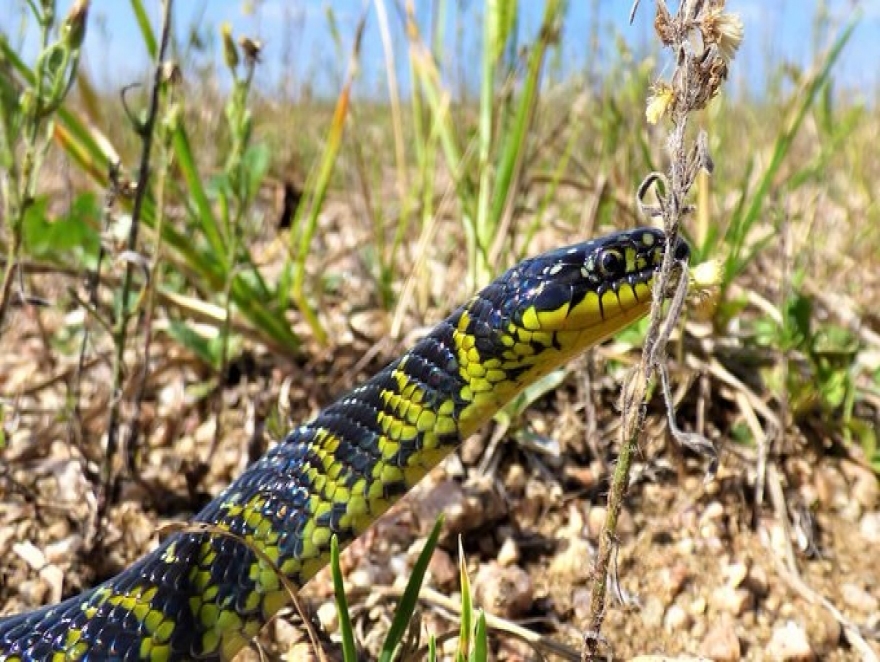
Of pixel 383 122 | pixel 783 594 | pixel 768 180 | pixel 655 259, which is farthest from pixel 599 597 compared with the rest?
pixel 383 122

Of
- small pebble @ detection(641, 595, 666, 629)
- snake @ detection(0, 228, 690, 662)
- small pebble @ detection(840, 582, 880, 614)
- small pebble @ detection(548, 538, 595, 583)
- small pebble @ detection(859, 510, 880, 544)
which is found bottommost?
small pebble @ detection(840, 582, 880, 614)

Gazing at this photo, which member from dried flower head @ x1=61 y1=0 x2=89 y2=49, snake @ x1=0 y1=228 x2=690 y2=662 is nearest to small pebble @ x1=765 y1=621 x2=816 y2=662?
snake @ x1=0 y1=228 x2=690 y2=662

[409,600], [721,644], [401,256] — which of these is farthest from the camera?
[401,256]

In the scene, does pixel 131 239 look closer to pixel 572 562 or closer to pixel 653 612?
pixel 572 562

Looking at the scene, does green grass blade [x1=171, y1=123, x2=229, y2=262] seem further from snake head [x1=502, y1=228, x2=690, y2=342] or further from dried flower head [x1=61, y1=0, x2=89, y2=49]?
snake head [x1=502, y1=228, x2=690, y2=342]

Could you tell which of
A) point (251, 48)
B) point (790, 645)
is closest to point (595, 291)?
point (790, 645)

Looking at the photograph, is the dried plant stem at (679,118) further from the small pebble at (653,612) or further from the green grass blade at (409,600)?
the small pebble at (653,612)

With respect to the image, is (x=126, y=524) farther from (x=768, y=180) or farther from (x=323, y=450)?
(x=768, y=180)

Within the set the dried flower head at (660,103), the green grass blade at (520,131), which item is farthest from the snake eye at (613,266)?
the green grass blade at (520,131)
